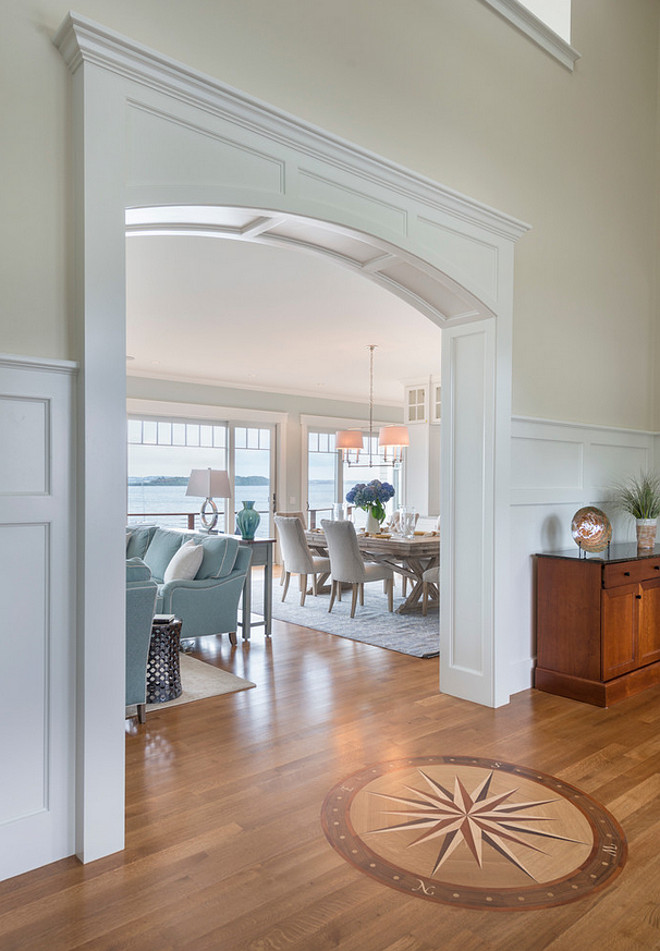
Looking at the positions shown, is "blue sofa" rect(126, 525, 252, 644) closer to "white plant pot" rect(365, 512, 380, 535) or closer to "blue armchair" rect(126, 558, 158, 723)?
"blue armchair" rect(126, 558, 158, 723)

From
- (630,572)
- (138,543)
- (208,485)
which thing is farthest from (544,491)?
(138,543)

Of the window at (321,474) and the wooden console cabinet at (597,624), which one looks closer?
the wooden console cabinet at (597,624)

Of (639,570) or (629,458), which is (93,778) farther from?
(629,458)

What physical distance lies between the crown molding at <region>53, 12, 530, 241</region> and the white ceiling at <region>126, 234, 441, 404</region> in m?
0.55

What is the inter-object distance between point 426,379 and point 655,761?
7249 millimetres

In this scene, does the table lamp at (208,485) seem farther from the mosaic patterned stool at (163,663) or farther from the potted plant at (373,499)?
the mosaic patterned stool at (163,663)

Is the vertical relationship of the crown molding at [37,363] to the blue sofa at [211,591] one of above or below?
above

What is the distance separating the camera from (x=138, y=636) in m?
3.39

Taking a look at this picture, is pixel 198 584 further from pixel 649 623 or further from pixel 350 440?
pixel 350 440

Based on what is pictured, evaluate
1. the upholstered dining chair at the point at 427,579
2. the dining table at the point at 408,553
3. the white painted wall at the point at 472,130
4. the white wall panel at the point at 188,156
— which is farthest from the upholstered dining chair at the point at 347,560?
the white wall panel at the point at 188,156

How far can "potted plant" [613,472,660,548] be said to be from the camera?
4438mm

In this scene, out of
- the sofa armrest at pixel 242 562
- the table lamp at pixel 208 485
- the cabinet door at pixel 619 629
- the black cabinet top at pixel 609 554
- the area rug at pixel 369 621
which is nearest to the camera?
the cabinet door at pixel 619 629

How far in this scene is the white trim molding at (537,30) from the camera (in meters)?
3.85

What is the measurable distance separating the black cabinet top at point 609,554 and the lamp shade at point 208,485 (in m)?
3.31
